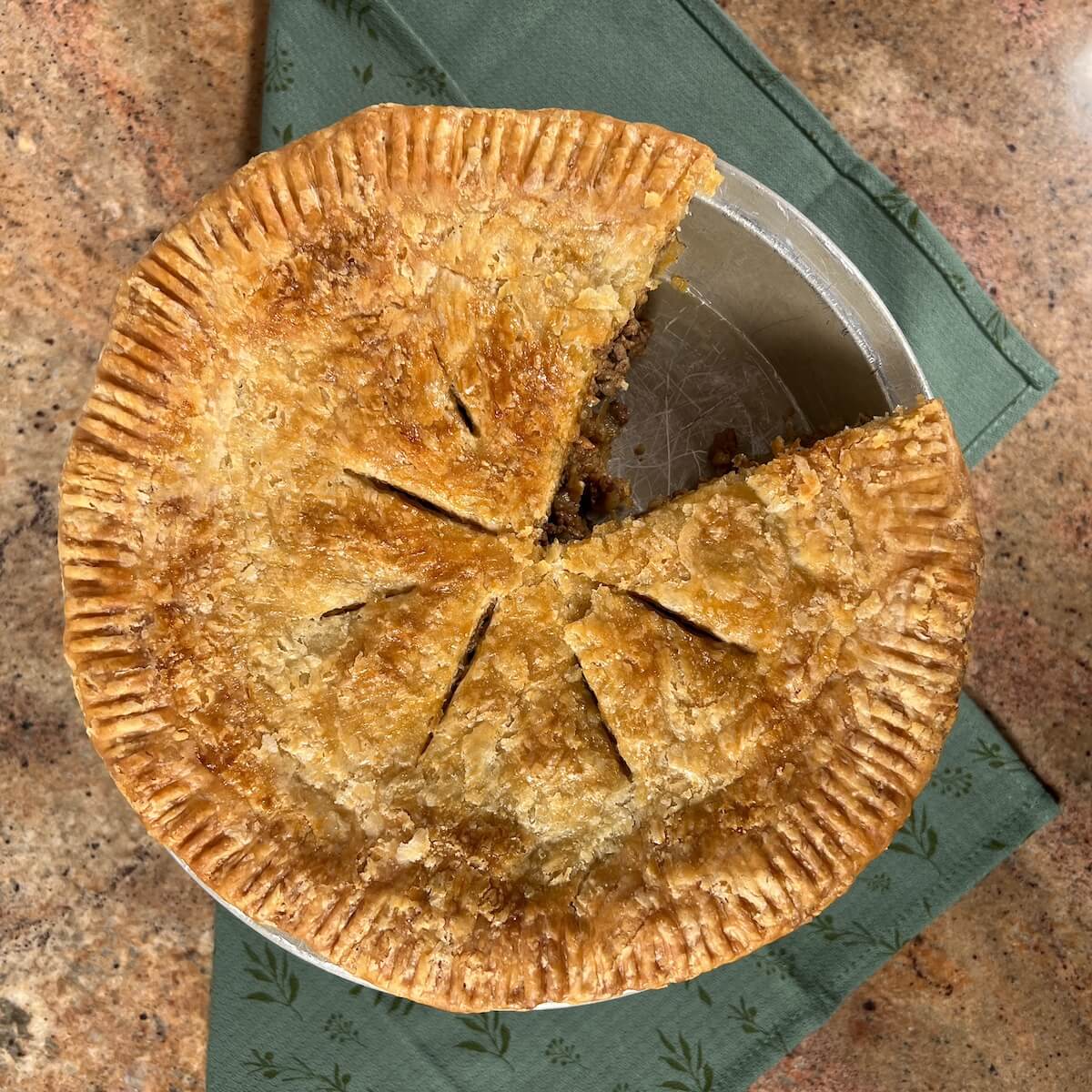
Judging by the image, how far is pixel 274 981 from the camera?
230 centimetres

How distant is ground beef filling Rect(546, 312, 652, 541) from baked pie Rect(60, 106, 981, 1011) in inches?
10.6

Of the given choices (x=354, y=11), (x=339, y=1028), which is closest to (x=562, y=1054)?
(x=339, y=1028)

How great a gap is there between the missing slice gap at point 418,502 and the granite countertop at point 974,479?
98cm

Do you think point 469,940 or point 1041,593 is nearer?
point 469,940

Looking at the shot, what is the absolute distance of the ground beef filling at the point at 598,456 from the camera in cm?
214

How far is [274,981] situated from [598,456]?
1458 millimetres

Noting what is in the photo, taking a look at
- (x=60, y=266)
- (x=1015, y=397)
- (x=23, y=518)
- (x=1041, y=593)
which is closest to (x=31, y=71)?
(x=60, y=266)

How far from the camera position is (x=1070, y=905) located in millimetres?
2455

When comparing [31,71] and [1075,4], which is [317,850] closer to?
[31,71]

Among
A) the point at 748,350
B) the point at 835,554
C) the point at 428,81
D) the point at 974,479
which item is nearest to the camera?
the point at 835,554

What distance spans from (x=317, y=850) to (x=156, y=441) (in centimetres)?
81

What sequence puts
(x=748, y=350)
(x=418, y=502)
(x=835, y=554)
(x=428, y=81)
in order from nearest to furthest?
(x=835, y=554) < (x=418, y=502) < (x=748, y=350) < (x=428, y=81)

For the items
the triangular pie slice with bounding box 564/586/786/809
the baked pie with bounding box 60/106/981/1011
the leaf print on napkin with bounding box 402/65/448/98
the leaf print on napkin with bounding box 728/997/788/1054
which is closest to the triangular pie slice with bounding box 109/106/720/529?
the baked pie with bounding box 60/106/981/1011

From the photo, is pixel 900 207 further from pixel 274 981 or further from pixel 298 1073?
pixel 298 1073
